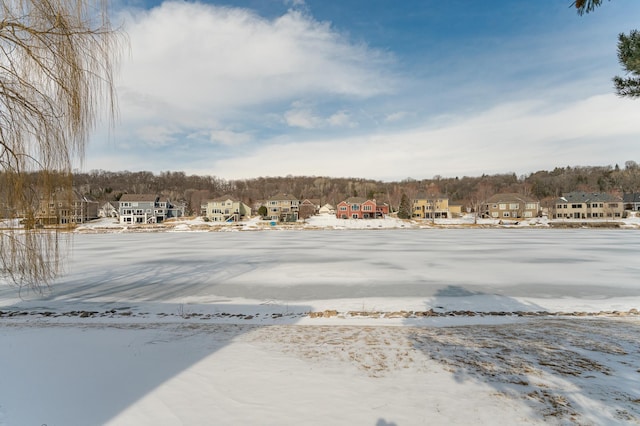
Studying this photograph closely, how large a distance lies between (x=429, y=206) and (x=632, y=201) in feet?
173

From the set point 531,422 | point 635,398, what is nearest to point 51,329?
point 531,422

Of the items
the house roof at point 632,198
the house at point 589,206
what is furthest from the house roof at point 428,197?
the house roof at point 632,198

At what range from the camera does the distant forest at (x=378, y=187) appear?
389 feet

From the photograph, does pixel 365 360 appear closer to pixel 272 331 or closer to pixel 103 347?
pixel 272 331

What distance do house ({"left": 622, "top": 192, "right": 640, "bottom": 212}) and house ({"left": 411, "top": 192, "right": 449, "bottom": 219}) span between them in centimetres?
4593

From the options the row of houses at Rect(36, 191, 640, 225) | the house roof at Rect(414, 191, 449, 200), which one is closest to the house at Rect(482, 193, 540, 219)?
the row of houses at Rect(36, 191, 640, 225)

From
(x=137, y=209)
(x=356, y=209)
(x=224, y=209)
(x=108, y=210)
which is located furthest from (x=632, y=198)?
(x=108, y=210)

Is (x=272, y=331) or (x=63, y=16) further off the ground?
(x=63, y=16)

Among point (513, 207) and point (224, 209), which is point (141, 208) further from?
point (513, 207)

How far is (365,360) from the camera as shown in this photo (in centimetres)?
546

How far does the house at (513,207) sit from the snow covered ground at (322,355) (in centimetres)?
8005

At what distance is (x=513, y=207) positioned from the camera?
276 ft

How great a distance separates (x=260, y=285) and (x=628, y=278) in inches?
598

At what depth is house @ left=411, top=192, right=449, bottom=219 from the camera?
9156 centimetres
